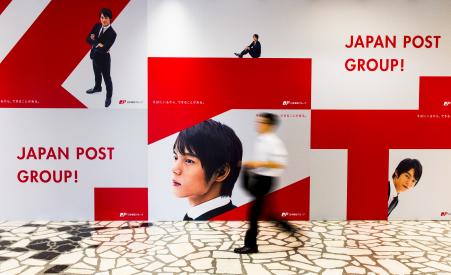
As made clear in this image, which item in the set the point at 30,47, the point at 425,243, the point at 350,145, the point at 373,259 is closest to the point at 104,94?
the point at 30,47

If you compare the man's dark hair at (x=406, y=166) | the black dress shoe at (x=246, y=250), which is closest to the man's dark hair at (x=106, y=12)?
the black dress shoe at (x=246, y=250)

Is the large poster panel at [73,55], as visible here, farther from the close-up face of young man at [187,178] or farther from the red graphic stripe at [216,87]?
the close-up face of young man at [187,178]

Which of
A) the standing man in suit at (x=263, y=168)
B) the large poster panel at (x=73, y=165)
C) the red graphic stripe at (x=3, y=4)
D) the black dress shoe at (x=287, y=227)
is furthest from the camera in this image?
the large poster panel at (x=73, y=165)

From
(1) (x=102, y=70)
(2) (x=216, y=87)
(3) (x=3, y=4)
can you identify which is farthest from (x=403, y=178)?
(3) (x=3, y=4)

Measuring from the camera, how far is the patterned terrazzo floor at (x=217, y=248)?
376 centimetres

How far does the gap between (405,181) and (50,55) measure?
4.38 meters

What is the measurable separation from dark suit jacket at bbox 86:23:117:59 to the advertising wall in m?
0.05

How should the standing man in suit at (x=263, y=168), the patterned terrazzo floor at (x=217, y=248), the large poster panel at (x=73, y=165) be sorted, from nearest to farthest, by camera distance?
1. the patterned terrazzo floor at (x=217, y=248)
2. the standing man in suit at (x=263, y=168)
3. the large poster panel at (x=73, y=165)

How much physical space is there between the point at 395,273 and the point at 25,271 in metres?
2.99

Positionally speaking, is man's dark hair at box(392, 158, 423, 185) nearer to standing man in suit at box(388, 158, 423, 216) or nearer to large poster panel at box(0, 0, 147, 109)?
standing man in suit at box(388, 158, 423, 216)

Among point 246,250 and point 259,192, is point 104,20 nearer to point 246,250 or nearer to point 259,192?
point 259,192

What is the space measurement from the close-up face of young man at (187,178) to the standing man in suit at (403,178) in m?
2.11

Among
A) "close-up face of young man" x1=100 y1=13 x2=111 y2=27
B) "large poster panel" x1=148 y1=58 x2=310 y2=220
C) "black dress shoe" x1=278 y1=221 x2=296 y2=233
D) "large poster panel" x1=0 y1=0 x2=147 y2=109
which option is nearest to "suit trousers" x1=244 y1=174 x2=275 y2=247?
"black dress shoe" x1=278 y1=221 x2=296 y2=233

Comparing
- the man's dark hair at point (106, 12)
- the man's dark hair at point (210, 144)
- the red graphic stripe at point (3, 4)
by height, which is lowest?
the man's dark hair at point (210, 144)
